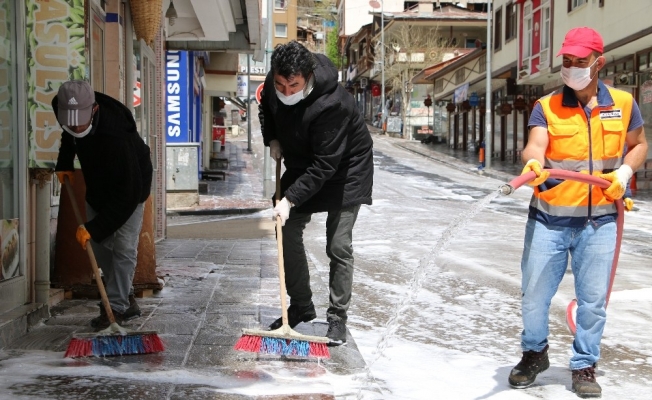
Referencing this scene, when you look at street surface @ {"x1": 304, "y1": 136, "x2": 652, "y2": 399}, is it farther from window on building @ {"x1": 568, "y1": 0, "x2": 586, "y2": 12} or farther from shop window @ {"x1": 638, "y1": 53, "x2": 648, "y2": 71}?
window on building @ {"x1": 568, "y1": 0, "x2": 586, "y2": 12}

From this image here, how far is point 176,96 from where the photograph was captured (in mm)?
21844

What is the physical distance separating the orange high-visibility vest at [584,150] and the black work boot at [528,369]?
72 centimetres

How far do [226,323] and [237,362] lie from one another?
1068mm

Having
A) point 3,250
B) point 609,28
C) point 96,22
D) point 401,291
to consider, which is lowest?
point 401,291

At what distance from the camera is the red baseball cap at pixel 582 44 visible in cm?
449

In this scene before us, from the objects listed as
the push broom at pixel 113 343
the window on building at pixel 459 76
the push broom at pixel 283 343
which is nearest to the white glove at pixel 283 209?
the push broom at pixel 283 343

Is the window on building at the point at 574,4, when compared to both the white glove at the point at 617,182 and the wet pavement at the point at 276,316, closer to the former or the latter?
the wet pavement at the point at 276,316

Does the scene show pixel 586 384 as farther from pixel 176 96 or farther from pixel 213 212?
pixel 176 96

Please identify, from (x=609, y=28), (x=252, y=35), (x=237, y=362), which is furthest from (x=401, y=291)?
(x=609, y=28)

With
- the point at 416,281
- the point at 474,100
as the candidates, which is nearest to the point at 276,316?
the point at 416,281

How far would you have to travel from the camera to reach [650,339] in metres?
5.97

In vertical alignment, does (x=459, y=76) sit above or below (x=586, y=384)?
above

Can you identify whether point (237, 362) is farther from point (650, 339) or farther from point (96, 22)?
point (96, 22)

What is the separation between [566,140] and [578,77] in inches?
12.6
